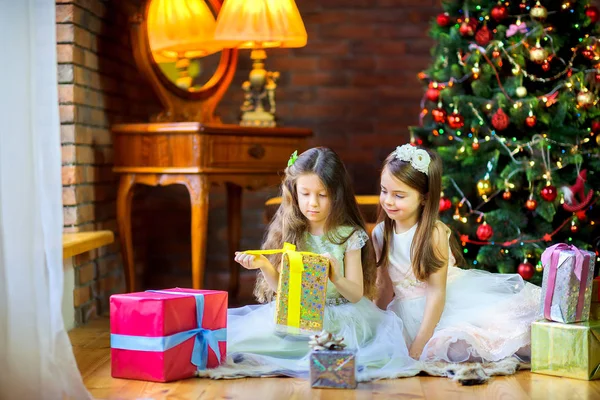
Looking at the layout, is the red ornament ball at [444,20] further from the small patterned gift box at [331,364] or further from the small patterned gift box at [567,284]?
the small patterned gift box at [331,364]

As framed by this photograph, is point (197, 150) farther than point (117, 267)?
No

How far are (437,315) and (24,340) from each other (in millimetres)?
1331

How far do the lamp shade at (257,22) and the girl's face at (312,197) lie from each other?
122cm

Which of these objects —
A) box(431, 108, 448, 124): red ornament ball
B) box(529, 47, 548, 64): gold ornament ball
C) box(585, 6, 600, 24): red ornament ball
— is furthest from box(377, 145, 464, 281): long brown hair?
box(585, 6, 600, 24): red ornament ball

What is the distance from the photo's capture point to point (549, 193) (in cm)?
340

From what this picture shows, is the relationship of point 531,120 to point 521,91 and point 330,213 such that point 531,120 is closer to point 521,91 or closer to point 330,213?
point 521,91

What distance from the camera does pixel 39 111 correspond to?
2195 millimetres

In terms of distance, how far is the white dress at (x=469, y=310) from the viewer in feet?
9.08

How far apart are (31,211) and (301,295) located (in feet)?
2.82

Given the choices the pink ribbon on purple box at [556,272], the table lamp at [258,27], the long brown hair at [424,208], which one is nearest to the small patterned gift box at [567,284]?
the pink ribbon on purple box at [556,272]

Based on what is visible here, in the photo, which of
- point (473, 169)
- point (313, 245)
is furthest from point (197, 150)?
point (473, 169)

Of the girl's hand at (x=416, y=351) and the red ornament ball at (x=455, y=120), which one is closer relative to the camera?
the girl's hand at (x=416, y=351)

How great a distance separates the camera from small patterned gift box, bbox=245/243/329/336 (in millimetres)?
2654

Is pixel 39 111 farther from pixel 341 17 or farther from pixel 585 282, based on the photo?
pixel 341 17
